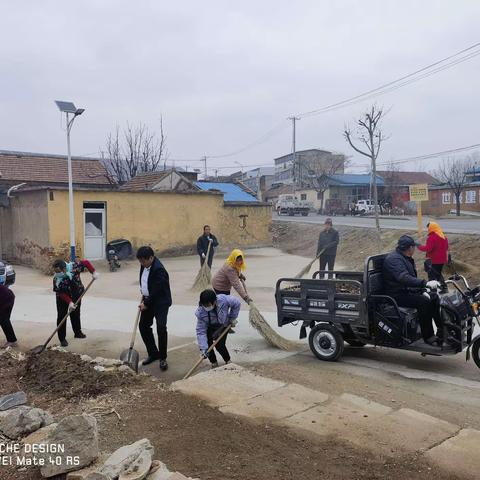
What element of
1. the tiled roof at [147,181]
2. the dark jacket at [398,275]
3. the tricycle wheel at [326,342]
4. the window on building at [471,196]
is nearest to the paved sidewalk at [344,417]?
the tricycle wheel at [326,342]

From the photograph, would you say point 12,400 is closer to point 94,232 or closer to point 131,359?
point 131,359

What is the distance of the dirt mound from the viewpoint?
555 cm

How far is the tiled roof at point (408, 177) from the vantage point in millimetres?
58656

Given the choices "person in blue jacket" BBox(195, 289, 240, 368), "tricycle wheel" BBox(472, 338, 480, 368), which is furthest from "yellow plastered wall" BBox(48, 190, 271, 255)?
"tricycle wheel" BBox(472, 338, 480, 368)

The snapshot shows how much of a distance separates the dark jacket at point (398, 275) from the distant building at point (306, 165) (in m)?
58.9

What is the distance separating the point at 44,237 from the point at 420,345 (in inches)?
591

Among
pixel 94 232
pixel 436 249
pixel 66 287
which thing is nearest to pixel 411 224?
pixel 94 232

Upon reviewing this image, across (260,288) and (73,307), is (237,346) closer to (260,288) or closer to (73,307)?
(73,307)

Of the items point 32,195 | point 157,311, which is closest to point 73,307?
point 157,311

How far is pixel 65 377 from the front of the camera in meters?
5.93

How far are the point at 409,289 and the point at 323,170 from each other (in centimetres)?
6325

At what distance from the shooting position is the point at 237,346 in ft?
25.1

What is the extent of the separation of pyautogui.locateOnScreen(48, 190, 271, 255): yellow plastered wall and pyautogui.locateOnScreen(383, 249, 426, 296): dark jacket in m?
14.0

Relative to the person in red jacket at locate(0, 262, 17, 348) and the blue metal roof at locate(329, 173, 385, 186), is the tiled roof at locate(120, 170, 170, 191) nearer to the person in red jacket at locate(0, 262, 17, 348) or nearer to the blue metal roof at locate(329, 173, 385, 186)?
the person in red jacket at locate(0, 262, 17, 348)
